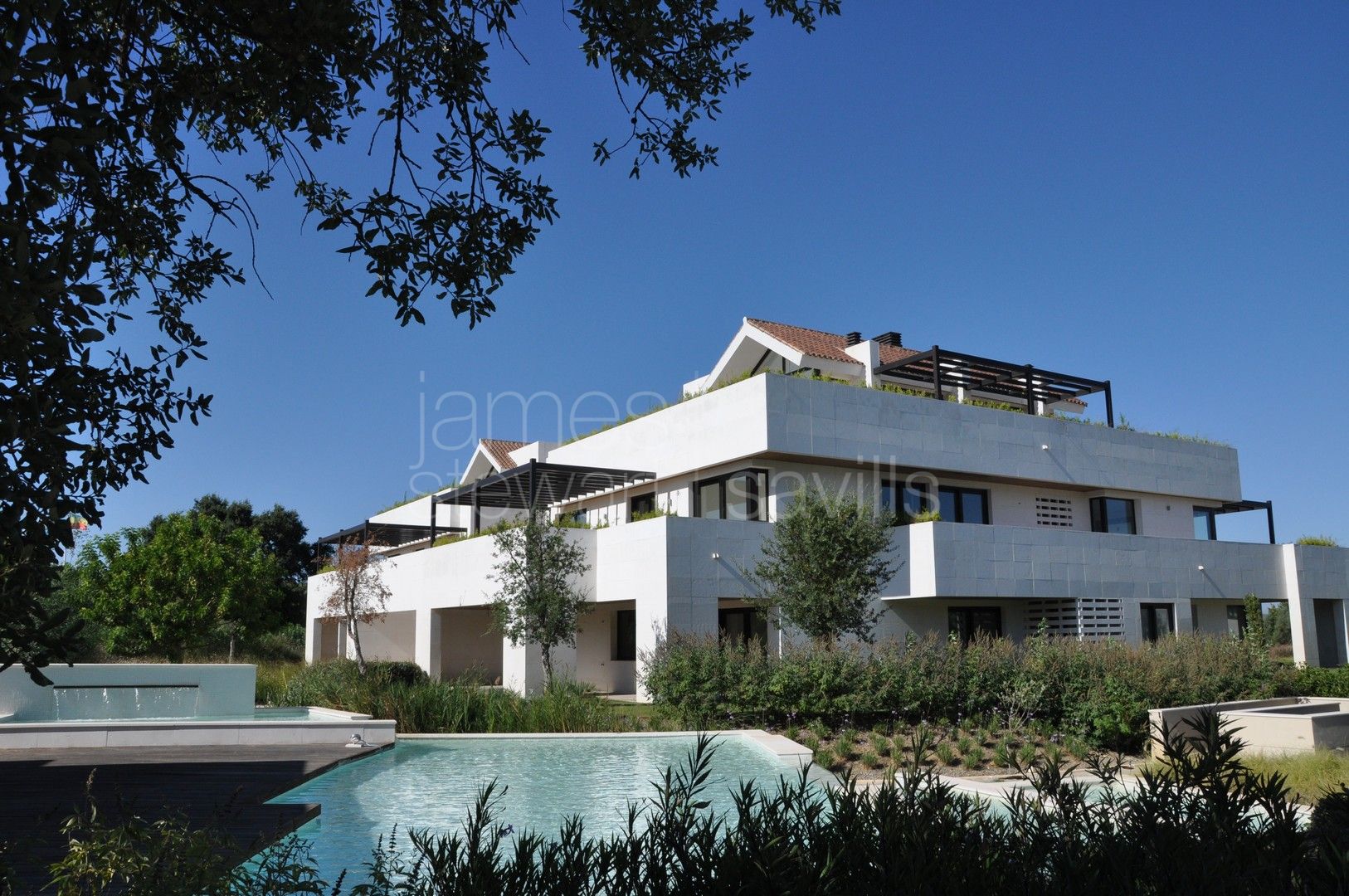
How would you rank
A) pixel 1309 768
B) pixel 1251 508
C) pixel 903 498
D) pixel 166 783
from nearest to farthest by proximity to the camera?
pixel 166 783 < pixel 1309 768 < pixel 903 498 < pixel 1251 508

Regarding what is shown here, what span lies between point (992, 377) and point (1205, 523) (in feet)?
28.5

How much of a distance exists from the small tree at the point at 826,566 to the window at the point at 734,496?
2757 mm

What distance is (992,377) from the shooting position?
27.5 meters

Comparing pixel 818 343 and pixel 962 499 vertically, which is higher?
pixel 818 343

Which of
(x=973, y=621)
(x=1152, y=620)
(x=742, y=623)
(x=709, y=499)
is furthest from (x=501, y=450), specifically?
(x=1152, y=620)

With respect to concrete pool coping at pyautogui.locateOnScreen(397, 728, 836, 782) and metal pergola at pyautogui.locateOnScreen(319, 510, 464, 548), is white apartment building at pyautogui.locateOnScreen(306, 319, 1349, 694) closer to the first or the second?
metal pergola at pyautogui.locateOnScreen(319, 510, 464, 548)

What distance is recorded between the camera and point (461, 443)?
35406 millimetres

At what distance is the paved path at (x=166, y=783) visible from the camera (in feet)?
26.1

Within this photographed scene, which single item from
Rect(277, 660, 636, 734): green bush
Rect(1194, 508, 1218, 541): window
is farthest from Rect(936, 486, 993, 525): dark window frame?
Rect(277, 660, 636, 734): green bush

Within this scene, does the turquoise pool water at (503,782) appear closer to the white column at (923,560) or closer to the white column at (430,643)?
the white column at (923,560)

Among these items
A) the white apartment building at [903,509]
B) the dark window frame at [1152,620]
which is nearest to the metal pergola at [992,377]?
the white apartment building at [903,509]

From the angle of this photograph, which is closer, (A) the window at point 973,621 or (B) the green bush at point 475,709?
(B) the green bush at point 475,709

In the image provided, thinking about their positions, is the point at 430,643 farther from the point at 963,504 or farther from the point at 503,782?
the point at 503,782

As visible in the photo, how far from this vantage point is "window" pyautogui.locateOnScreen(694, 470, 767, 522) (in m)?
22.8
